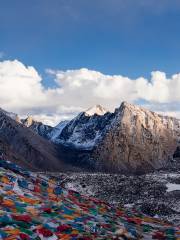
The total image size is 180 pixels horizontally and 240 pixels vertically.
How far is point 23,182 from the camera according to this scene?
17.2m

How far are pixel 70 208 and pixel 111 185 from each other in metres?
26.7

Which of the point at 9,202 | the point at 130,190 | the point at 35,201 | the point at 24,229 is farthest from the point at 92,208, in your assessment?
the point at 130,190

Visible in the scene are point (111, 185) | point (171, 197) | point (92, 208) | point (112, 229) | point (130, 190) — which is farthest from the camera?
point (111, 185)

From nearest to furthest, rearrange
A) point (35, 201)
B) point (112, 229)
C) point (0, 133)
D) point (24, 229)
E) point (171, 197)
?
point (24, 229)
point (112, 229)
point (35, 201)
point (171, 197)
point (0, 133)

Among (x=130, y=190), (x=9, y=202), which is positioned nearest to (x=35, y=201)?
(x=9, y=202)

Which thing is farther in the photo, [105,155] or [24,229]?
[105,155]

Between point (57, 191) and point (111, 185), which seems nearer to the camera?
point (57, 191)

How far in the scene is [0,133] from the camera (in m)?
182

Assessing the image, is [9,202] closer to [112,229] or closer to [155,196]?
[112,229]

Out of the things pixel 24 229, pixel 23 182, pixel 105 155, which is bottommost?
pixel 24 229

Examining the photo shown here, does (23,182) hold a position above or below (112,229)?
above

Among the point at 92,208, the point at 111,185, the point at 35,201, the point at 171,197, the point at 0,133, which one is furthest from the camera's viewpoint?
the point at 0,133

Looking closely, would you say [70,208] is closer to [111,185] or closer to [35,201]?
[35,201]

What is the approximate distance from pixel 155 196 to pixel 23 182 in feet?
59.0
